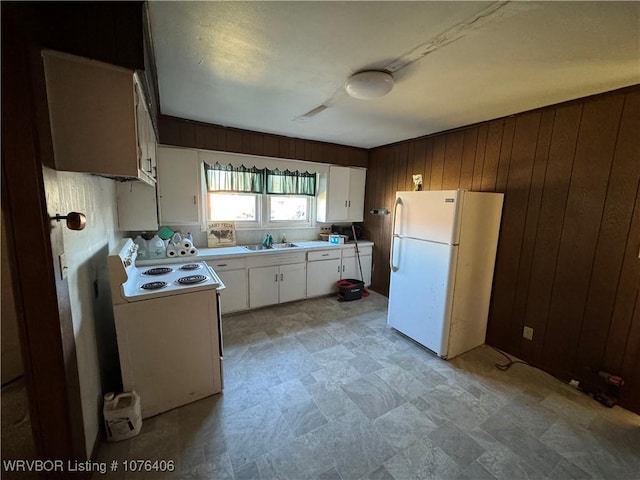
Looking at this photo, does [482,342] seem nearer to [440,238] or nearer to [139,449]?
[440,238]

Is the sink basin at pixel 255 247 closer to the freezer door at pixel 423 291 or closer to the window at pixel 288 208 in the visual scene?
the window at pixel 288 208

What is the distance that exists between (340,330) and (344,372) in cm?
73

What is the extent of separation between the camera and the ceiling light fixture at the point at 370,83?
5.61 ft

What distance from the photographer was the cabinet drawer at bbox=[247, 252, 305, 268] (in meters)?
3.32

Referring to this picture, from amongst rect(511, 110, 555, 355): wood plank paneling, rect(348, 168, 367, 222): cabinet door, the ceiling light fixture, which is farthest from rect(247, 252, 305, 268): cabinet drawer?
rect(511, 110, 555, 355): wood plank paneling

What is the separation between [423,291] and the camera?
103 inches

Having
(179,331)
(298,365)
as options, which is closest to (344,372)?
(298,365)

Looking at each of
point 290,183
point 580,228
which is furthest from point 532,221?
point 290,183

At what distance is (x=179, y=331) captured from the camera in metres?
1.83

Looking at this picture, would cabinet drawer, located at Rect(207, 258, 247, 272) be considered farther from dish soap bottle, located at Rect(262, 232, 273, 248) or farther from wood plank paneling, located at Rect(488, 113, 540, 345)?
wood plank paneling, located at Rect(488, 113, 540, 345)

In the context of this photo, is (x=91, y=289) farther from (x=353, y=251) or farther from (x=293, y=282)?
(x=353, y=251)

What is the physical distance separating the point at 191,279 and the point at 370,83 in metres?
1.91

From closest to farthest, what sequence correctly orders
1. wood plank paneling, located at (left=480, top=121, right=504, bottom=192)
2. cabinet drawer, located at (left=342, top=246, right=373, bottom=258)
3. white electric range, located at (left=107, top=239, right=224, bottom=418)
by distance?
white electric range, located at (left=107, top=239, right=224, bottom=418)
wood plank paneling, located at (left=480, top=121, right=504, bottom=192)
cabinet drawer, located at (left=342, top=246, right=373, bottom=258)

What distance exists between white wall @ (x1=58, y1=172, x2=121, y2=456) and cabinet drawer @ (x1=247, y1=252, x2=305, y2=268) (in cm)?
146
